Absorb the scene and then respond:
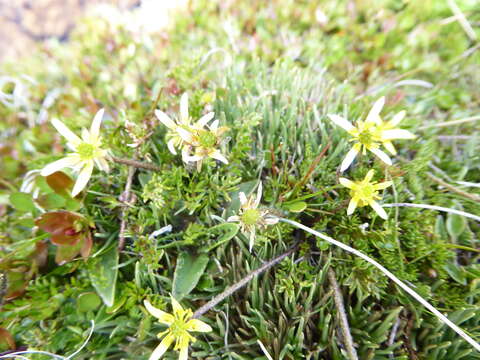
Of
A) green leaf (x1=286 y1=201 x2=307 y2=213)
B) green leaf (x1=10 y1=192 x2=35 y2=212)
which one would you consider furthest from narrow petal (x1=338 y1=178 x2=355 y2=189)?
green leaf (x1=10 y1=192 x2=35 y2=212)

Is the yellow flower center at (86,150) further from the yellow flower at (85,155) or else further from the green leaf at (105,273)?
the green leaf at (105,273)

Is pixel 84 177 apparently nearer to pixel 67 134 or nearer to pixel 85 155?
pixel 85 155

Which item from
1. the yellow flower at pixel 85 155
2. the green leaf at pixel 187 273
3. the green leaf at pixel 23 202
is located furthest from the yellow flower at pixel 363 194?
the green leaf at pixel 23 202

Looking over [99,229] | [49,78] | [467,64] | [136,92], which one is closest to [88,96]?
[136,92]

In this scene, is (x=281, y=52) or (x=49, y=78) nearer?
(x=281, y=52)

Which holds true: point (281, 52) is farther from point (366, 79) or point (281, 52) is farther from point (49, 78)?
point (49, 78)

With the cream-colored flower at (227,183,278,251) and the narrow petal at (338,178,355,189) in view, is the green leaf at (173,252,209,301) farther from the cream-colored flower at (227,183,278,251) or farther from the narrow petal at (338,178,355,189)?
the narrow petal at (338,178,355,189)
